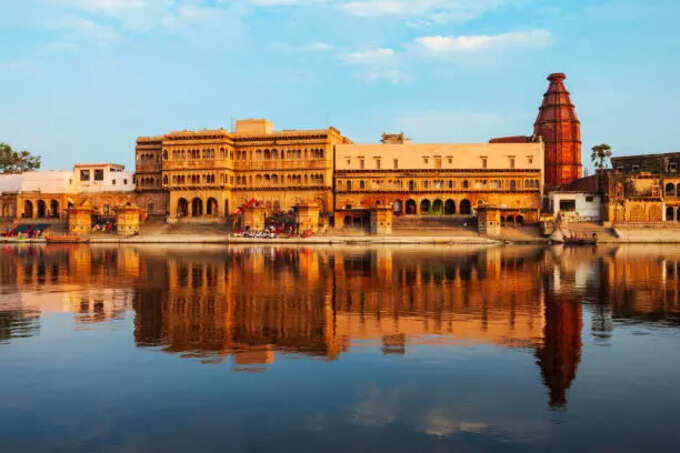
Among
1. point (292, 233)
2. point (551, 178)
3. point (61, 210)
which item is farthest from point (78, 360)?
point (551, 178)

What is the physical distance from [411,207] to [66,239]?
47.4 m

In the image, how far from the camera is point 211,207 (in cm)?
9256

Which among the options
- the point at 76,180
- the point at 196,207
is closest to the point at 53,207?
the point at 76,180

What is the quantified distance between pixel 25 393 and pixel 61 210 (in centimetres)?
8995

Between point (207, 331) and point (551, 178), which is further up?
point (551, 178)

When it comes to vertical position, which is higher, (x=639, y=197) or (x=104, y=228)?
(x=639, y=197)

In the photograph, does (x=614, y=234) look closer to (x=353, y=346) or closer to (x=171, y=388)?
(x=353, y=346)

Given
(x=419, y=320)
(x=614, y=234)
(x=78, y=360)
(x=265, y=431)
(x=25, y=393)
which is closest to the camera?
(x=265, y=431)

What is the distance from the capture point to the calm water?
399 inches

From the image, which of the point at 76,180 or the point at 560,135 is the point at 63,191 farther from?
the point at 560,135

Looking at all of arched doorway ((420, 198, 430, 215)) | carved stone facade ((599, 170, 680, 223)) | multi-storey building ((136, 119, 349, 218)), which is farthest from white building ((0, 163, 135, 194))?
carved stone facade ((599, 170, 680, 223))

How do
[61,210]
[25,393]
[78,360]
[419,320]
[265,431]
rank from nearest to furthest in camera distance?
[265,431]
[25,393]
[78,360]
[419,320]
[61,210]

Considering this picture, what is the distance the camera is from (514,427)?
10383 mm

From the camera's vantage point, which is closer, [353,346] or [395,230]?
[353,346]
